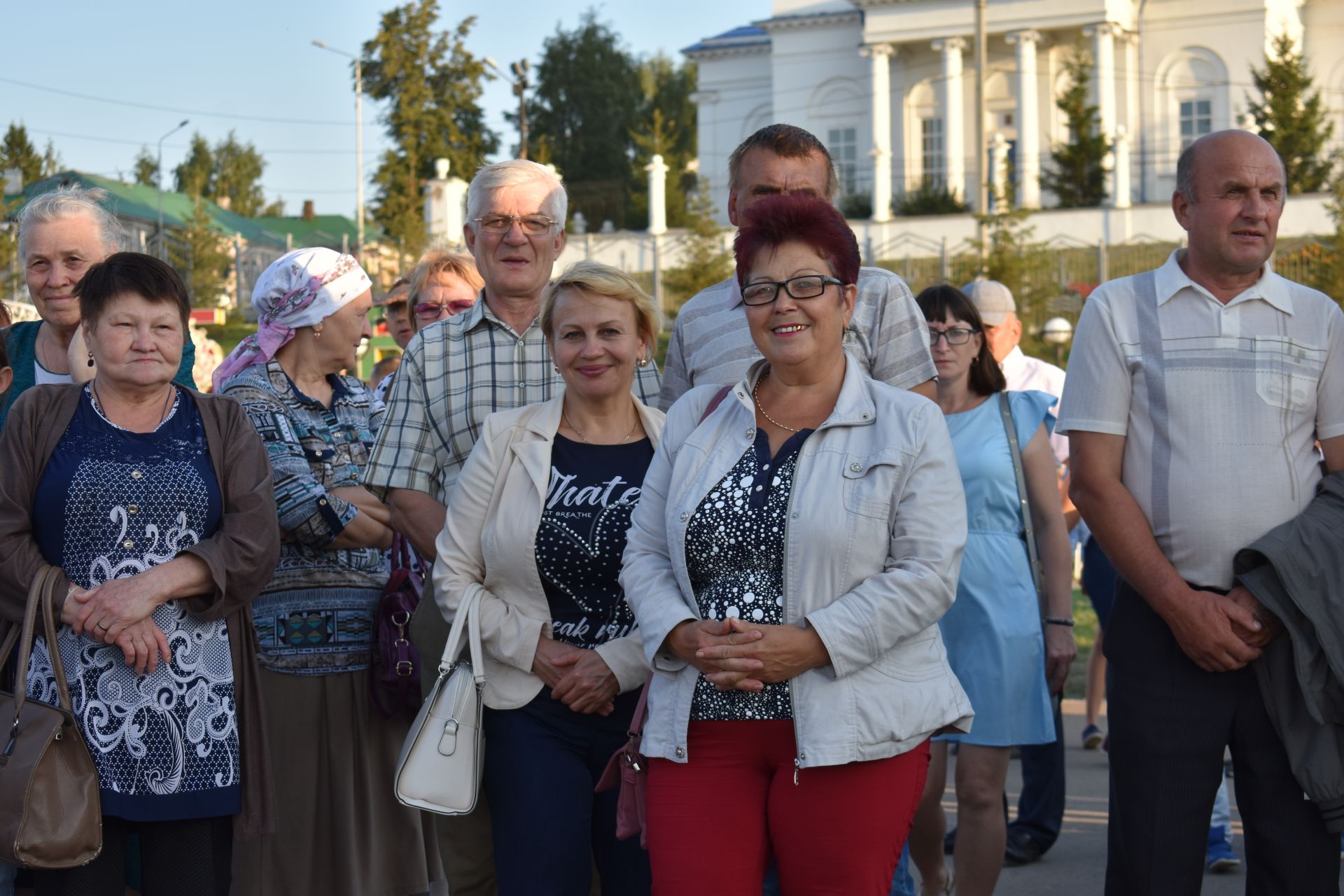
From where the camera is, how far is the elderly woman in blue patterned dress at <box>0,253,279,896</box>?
4.03 metres

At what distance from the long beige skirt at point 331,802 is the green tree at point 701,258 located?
31036 millimetres

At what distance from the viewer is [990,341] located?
7180 mm

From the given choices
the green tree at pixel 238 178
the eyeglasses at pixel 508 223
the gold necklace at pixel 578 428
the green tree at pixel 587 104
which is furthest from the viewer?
the green tree at pixel 238 178

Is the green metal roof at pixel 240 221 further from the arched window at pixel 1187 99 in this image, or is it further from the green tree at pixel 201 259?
the arched window at pixel 1187 99

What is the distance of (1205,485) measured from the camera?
4.12m

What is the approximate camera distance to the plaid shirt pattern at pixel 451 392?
15.2 ft

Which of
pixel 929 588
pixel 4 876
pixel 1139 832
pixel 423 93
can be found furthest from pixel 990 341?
pixel 423 93

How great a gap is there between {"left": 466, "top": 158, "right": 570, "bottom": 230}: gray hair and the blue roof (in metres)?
60.6

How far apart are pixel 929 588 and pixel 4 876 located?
3.01 m

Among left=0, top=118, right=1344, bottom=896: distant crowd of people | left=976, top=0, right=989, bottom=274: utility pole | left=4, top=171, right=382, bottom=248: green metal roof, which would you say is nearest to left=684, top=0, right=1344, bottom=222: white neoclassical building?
left=976, top=0, right=989, bottom=274: utility pole

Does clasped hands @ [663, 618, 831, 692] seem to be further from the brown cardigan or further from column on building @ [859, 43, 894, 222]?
column on building @ [859, 43, 894, 222]

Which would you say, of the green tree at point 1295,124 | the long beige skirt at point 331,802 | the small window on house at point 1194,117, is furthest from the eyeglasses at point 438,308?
the small window on house at point 1194,117

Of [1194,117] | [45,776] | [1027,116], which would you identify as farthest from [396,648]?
[1194,117]

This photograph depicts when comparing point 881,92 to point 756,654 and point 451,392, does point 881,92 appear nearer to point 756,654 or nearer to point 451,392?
point 451,392
